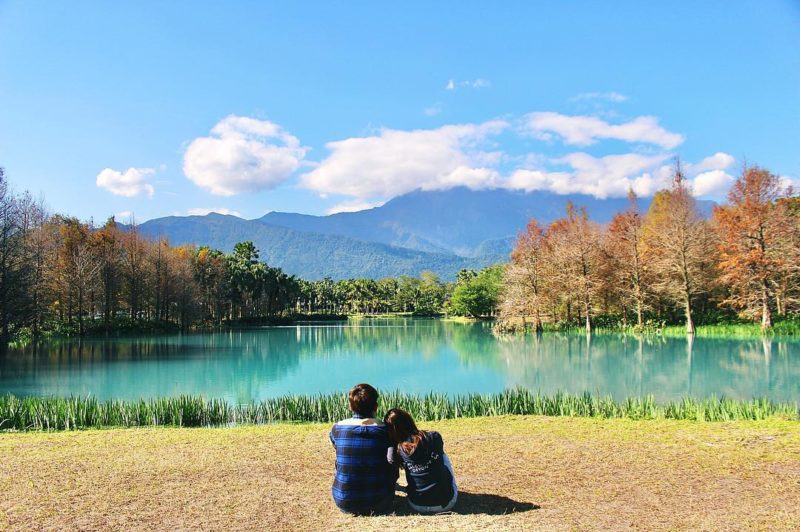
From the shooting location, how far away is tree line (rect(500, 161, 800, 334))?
32.1 m

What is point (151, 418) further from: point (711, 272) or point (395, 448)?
point (711, 272)

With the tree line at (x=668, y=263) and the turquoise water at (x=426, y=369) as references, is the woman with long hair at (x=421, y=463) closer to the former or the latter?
the turquoise water at (x=426, y=369)

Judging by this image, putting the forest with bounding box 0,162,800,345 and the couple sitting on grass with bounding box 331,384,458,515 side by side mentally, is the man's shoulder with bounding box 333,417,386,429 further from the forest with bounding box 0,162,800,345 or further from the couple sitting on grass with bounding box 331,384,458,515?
the forest with bounding box 0,162,800,345

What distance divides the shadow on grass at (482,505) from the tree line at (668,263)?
3245 centimetres

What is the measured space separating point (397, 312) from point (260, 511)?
106m

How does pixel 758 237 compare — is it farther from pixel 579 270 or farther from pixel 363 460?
pixel 363 460

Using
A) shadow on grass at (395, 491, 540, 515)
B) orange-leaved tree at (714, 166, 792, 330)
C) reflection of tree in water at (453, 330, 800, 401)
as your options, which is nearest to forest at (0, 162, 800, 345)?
orange-leaved tree at (714, 166, 792, 330)

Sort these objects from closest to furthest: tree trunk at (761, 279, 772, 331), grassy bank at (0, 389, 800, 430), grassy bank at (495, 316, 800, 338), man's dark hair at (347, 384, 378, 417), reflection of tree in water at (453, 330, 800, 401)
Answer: man's dark hair at (347, 384, 378, 417) → grassy bank at (0, 389, 800, 430) → reflection of tree in water at (453, 330, 800, 401) → grassy bank at (495, 316, 800, 338) → tree trunk at (761, 279, 772, 331)

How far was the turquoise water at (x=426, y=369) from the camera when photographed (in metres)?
16.2

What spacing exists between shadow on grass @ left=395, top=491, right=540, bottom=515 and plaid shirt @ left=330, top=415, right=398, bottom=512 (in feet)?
1.11

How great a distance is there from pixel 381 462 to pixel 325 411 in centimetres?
712

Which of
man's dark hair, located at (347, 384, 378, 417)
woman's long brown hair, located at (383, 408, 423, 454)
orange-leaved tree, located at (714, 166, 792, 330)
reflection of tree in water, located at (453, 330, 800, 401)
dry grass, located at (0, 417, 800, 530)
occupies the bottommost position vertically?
reflection of tree in water, located at (453, 330, 800, 401)

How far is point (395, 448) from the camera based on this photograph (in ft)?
15.5

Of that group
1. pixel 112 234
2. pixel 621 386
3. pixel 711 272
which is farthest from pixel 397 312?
pixel 621 386
